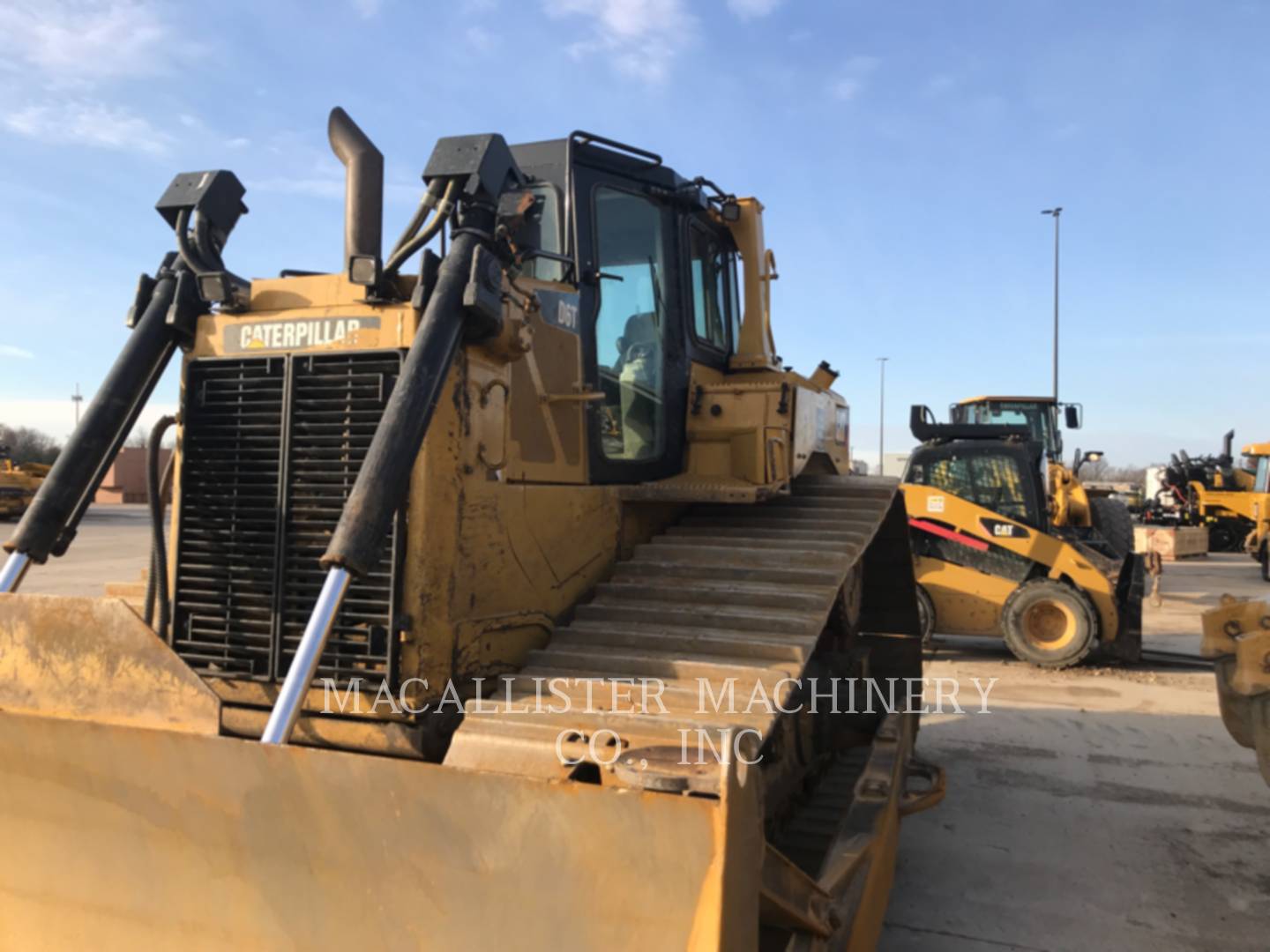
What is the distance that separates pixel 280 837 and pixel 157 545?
1309 millimetres

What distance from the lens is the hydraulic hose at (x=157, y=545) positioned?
3039 millimetres

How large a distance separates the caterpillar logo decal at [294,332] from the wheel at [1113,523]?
33.5 ft

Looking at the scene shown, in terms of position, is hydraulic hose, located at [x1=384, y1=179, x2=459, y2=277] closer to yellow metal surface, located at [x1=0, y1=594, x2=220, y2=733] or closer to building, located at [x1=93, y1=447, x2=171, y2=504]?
yellow metal surface, located at [x1=0, y1=594, x2=220, y2=733]

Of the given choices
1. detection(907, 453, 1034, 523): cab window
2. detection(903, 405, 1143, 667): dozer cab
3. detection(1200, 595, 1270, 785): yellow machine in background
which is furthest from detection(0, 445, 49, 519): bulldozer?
detection(1200, 595, 1270, 785): yellow machine in background

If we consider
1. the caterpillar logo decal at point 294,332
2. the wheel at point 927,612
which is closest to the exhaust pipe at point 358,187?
the caterpillar logo decal at point 294,332

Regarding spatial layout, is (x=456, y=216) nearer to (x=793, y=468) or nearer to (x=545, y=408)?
(x=545, y=408)

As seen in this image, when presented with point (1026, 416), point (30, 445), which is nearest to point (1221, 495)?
point (1026, 416)

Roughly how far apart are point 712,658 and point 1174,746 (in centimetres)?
506

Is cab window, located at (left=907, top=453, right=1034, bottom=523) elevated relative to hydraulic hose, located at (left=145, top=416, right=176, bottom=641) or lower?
elevated

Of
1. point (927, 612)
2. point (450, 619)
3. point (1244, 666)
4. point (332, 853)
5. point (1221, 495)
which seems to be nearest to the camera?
point (332, 853)

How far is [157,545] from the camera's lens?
10.1ft

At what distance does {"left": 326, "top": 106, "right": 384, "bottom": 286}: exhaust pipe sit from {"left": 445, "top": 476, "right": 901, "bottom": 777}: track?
1.44 m

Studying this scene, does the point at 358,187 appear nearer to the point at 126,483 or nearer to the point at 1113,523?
the point at 1113,523

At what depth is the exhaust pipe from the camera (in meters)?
3.17
